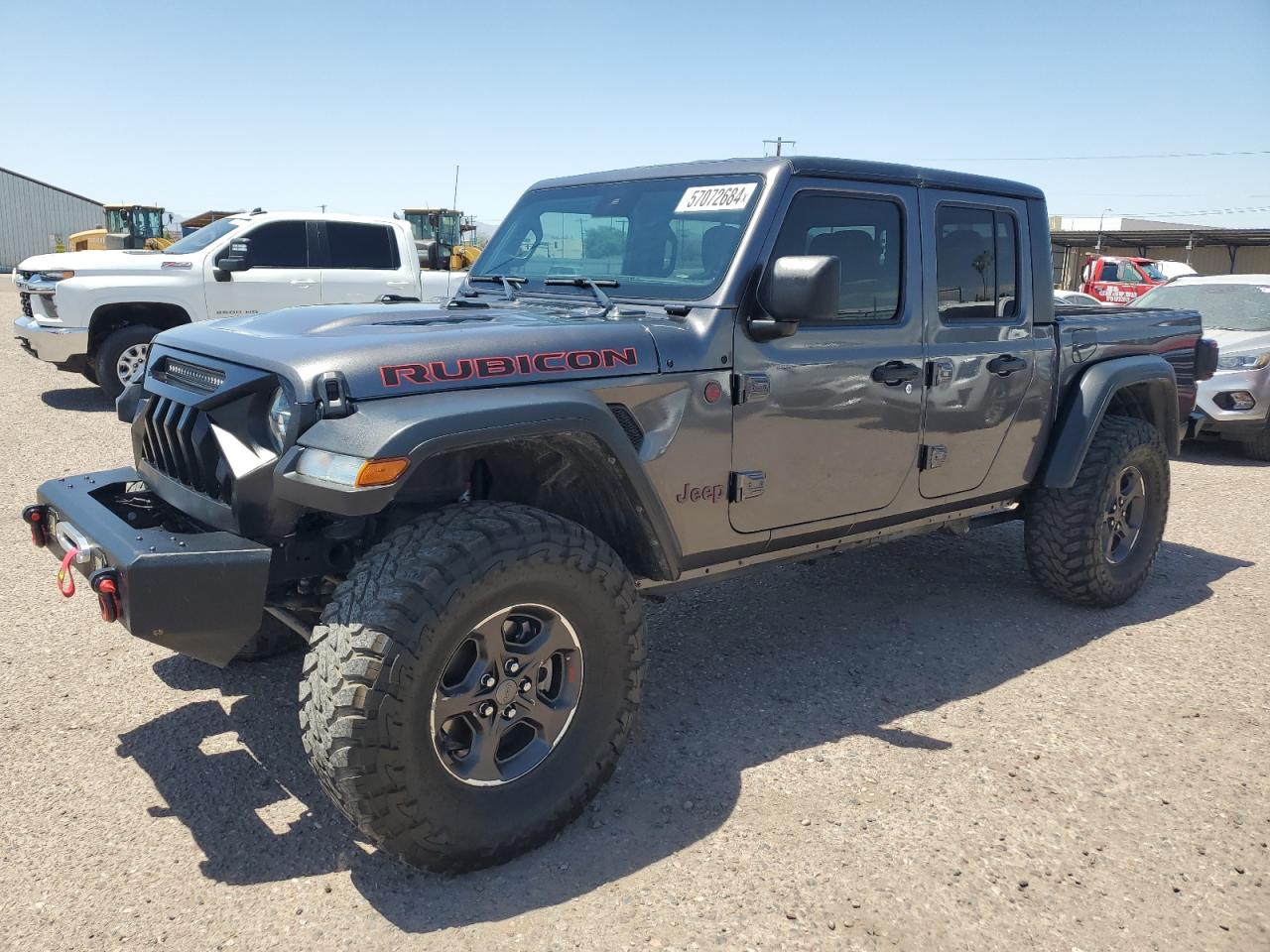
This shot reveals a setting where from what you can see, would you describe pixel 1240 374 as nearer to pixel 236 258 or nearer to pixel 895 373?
pixel 895 373

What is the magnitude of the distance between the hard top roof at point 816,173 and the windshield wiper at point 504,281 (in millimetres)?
488

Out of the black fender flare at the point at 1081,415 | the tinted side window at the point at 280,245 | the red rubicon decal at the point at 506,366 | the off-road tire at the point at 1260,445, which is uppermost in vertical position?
the tinted side window at the point at 280,245

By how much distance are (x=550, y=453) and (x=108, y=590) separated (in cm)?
127

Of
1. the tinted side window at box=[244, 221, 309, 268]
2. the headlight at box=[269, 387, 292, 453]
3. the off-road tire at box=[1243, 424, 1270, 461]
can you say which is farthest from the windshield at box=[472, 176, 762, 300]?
the off-road tire at box=[1243, 424, 1270, 461]

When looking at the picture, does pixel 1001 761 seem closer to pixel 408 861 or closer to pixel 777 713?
pixel 777 713

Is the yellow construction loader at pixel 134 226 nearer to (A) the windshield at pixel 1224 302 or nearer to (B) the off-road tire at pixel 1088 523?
(A) the windshield at pixel 1224 302

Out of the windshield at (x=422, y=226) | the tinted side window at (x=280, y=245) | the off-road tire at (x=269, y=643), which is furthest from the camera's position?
the windshield at (x=422, y=226)

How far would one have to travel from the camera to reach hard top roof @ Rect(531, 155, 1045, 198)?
3484 mm

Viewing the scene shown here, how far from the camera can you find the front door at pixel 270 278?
30.9 ft

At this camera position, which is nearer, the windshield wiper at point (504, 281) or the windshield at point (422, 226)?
the windshield wiper at point (504, 281)

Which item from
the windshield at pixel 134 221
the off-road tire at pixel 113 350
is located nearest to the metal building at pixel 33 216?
the windshield at pixel 134 221

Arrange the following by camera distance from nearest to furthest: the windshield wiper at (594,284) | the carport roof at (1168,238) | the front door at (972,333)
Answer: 1. the windshield wiper at (594,284)
2. the front door at (972,333)
3. the carport roof at (1168,238)

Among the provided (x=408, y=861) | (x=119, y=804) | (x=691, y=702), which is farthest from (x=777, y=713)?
(x=119, y=804)

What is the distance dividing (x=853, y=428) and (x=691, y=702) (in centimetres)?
122
